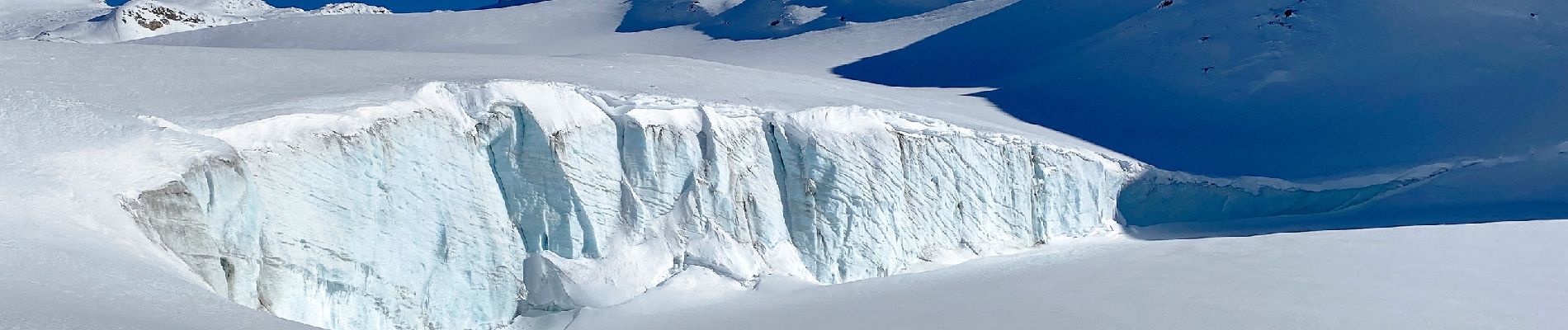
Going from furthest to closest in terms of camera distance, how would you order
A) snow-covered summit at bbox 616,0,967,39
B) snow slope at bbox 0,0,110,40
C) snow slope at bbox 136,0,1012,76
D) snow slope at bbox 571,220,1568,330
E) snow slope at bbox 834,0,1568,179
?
snow slope at bbox 0,0,110,40
snow-covered summit at bbox 616,0,967,39
snow slope at bbox 136,0,1012,76
snow slope at bbox 834,0,1568,179
snow slope at bbox 571,220,1568,330

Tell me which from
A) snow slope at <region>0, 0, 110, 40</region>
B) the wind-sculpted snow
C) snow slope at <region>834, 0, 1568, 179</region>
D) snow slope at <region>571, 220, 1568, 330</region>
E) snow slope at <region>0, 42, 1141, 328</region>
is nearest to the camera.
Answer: snow slope at <region>0, 42, 1141, 328</region>

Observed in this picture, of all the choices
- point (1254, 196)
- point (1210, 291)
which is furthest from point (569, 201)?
point (1254, 196)

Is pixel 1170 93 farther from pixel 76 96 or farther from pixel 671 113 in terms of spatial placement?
pixel 76 96

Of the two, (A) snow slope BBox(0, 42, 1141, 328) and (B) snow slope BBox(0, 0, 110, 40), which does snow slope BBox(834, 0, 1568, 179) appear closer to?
(A) snow slope BBox(0, 42, 1141, 328)

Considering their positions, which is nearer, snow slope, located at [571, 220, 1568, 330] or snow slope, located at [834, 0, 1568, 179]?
snow slope, located at [571, 220, 1568, 330]

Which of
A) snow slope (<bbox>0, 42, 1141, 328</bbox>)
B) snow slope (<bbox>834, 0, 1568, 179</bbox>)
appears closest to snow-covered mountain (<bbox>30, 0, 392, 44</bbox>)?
snow slope (<bbox>834, 0, 1568, 179</bbox>)

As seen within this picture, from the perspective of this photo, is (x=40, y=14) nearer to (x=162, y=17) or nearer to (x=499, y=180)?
(x=162, y=17)

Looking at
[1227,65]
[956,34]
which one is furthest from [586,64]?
[956,34]
